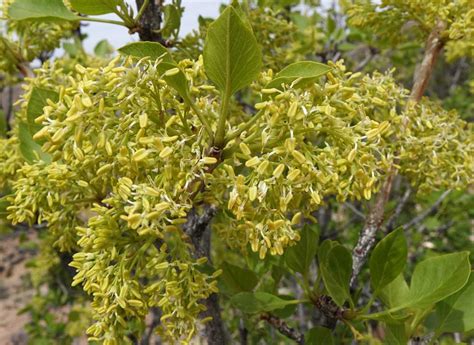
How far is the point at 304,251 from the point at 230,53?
2.28 ft

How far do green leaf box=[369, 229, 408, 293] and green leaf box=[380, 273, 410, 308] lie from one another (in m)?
0.06

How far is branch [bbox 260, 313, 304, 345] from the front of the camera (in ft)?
4.90

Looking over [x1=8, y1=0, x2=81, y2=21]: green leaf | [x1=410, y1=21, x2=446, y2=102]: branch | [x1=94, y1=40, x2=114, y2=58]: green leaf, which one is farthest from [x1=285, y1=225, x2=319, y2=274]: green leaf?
[x1=94, y1=40, x2=114, y2=58]: green leaf

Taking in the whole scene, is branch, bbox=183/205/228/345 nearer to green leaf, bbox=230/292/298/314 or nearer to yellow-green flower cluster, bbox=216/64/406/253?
green leaf, bbox=230/292/298/314

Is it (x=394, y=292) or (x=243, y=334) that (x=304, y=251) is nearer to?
(x=394, y=292)

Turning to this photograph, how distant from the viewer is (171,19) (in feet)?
4.55

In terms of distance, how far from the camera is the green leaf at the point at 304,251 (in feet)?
4.42

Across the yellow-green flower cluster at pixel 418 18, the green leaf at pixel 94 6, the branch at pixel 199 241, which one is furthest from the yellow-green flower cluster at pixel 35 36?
the yellow-green flower cluster at pixel 418 18

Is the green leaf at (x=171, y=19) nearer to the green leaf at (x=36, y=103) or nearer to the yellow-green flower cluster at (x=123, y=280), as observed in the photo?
the green leaf at (x=36, y=103)

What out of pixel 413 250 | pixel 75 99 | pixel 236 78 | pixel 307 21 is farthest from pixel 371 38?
pixel 75 99

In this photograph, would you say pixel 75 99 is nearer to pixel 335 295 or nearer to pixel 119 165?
pixel 119 165

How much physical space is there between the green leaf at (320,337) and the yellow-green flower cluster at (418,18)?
92 centimetres

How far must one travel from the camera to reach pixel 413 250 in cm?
373

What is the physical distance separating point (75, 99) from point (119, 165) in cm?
15
